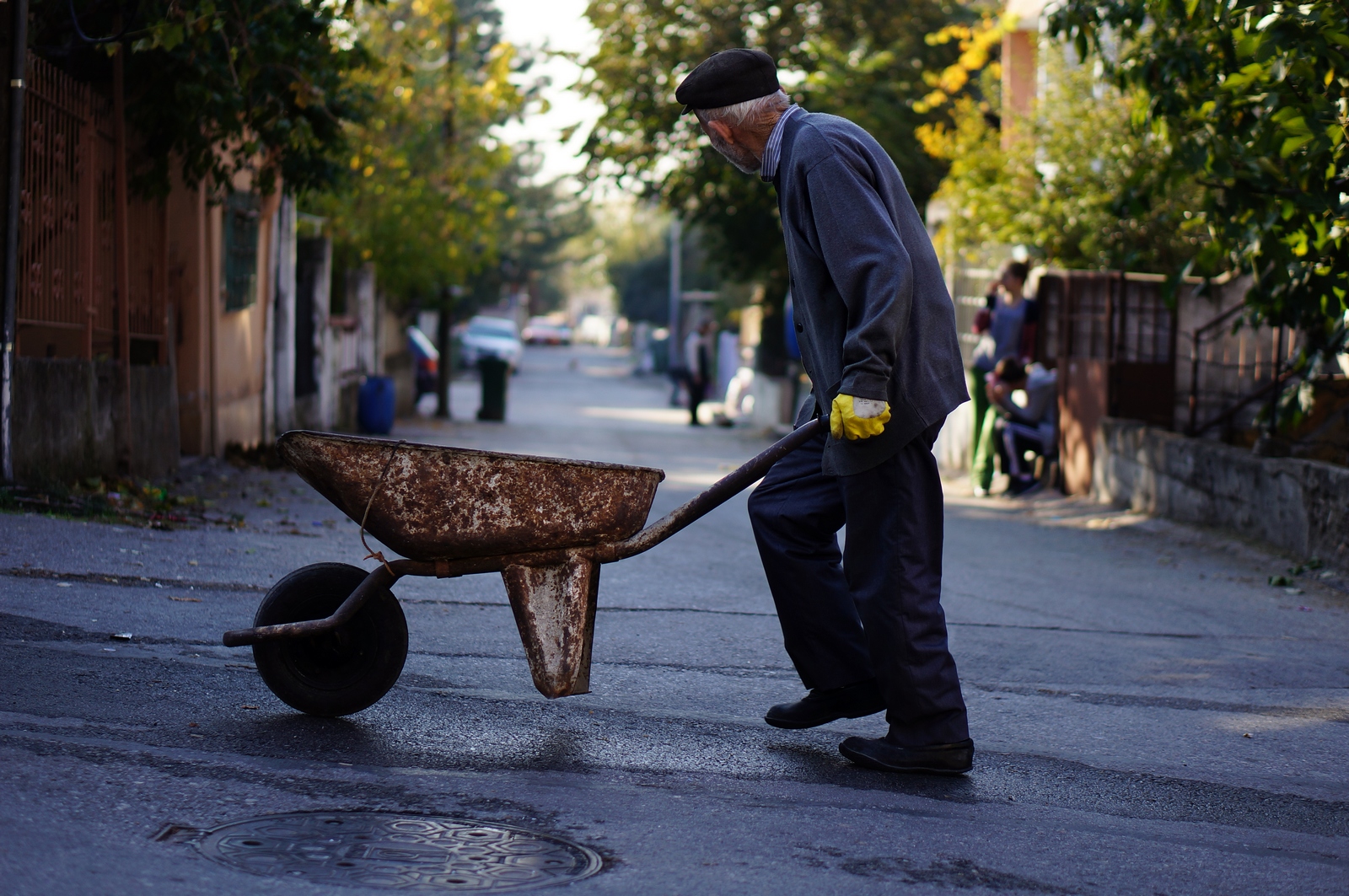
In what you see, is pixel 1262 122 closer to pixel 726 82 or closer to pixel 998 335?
pixel 726 82

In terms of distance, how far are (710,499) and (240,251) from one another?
9758 millimetres

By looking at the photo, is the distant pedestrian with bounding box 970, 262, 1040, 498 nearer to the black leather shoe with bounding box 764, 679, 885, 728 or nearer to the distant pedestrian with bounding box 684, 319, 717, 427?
the black leather shoe with bounding box 764, 679, 885, 728

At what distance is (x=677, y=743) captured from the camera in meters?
4.09

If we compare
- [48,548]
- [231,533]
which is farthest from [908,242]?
[231,533]

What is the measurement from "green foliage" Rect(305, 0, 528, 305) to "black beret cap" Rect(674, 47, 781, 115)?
15.3 meters

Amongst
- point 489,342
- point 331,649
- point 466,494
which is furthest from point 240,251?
point 489,342

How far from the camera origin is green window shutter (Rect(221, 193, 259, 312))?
12.2 metres

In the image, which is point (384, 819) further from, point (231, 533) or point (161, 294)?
point (161, 294)

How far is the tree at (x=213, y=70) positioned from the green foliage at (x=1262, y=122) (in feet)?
15.1

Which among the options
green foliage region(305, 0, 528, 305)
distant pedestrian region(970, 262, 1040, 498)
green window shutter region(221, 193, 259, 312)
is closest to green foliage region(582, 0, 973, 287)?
green foliage region(305, 0, 528, 305)

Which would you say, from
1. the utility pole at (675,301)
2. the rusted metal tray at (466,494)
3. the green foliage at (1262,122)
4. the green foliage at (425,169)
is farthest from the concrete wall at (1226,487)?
the utility pole at (675,301)

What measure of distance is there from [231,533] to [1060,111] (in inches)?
371

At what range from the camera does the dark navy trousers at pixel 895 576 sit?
3.89m

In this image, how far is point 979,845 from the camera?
10.9ft
